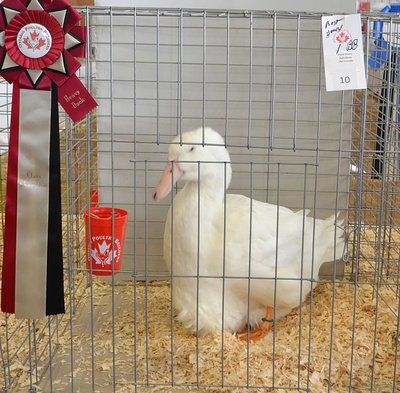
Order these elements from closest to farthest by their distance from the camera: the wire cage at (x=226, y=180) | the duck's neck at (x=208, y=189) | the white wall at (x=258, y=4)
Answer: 1. the wire cage at (x=226, y=180)
2. the duck's neck at (x=208, y=189)
3. the white wall at (x=258, y=4)

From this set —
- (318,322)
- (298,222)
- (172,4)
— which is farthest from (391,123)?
(172,4)

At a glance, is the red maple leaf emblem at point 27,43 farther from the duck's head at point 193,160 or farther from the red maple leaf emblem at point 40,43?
the duck's head at point 193,160

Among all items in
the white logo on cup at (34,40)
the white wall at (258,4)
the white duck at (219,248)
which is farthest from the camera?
the white wall at (258,4)

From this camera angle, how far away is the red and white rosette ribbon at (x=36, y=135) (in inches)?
71.6

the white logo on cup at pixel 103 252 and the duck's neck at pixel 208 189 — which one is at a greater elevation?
the duck's neck at pixel 208 189

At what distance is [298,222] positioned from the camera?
250 centimetres

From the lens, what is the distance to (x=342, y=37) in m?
1.89

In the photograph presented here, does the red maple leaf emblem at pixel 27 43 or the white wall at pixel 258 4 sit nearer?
the red maple leaf emblem at pixel 27 43

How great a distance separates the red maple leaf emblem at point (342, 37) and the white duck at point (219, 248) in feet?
1.91

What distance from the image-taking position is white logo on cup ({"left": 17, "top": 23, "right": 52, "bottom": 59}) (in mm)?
1813

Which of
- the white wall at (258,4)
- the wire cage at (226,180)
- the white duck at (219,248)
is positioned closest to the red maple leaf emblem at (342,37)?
the wire cage at (226,180)

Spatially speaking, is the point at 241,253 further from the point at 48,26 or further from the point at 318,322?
the point at 48,26

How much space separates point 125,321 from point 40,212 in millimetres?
831

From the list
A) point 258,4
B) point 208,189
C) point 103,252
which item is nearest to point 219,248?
point 208,189
